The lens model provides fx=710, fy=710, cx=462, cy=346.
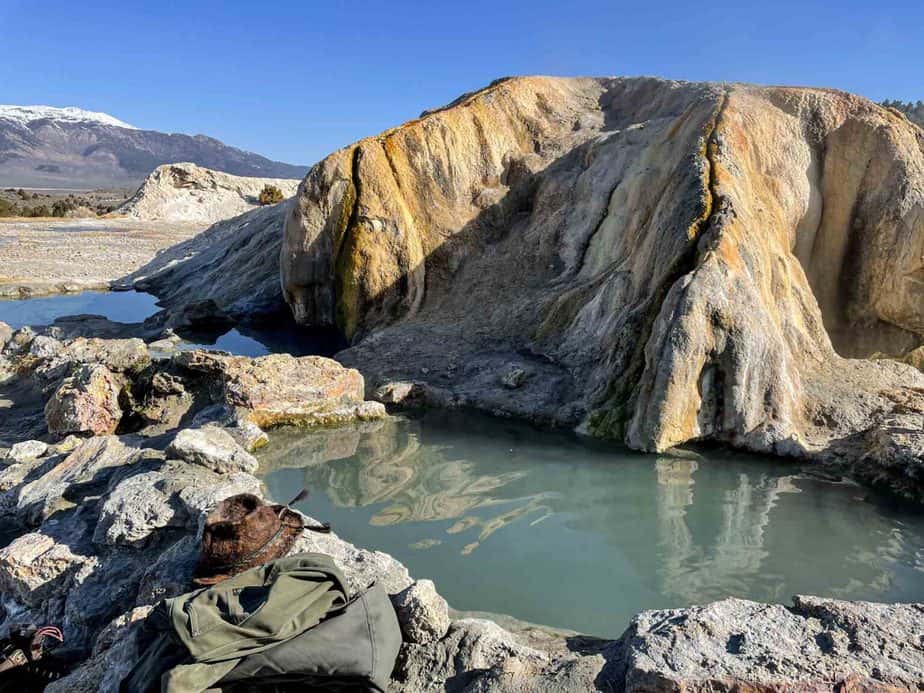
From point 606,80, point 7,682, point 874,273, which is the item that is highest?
point 606,80

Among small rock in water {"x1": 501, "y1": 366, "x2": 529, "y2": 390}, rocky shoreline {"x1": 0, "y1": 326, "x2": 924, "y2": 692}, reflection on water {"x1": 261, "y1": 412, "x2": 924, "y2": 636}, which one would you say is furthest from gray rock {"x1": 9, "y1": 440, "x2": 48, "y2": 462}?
small rock in water {"x1": 501, "y1": 366, "x2": 529, "y2": 390}

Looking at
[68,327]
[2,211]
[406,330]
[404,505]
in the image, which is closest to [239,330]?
[68,327]

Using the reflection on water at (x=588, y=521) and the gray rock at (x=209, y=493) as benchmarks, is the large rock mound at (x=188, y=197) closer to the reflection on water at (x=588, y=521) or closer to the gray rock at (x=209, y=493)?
the reflection on water at (x=588, y=521)

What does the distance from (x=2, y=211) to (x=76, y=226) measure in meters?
11.9

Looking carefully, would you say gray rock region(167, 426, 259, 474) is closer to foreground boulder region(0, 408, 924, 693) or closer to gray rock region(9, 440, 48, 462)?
foreground boulder region(0, 408, 924, 693)

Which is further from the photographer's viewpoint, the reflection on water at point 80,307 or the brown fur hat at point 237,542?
the reflection on water at point 80,307

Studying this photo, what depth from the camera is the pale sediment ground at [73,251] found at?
74.5 feet

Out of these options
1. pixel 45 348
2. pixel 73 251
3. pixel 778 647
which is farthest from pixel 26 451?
pixel 73 251

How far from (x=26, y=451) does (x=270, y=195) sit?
33610mm

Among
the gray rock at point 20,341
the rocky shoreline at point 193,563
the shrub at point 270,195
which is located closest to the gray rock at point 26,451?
the rocky shoreline at point 193,563

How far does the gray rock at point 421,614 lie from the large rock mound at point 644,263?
4.85 meters

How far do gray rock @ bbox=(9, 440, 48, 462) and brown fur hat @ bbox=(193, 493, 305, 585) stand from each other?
4956mm

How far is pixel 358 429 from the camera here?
9.54m

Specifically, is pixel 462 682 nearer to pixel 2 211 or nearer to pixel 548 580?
pixel 548 580
